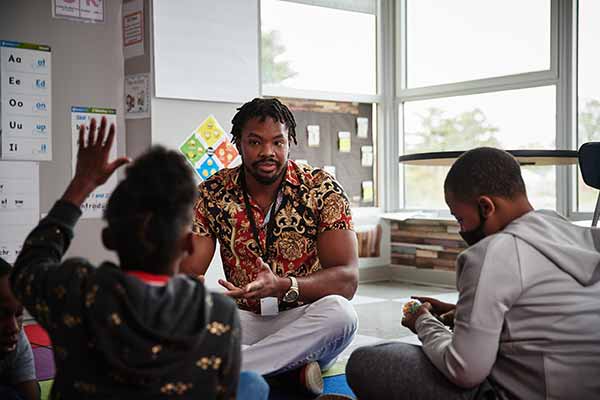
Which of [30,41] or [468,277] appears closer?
[468,277]

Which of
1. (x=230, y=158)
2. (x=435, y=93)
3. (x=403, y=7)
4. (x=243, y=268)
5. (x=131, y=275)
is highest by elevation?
(x=403, y=7)

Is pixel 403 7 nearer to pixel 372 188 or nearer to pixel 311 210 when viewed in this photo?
pixel 372 188

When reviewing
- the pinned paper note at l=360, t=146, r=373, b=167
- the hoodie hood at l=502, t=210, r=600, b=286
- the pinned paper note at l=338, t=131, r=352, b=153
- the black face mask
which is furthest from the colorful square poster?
the hoodie hood at l=502, t=210, r=600, b=286

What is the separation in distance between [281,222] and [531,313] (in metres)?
1.03

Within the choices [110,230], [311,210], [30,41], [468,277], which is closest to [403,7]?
[30,41]

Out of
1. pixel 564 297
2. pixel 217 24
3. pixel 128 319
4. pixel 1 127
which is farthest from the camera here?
pixel 217 24

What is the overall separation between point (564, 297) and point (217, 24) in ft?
9.52

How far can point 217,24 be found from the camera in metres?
4.04

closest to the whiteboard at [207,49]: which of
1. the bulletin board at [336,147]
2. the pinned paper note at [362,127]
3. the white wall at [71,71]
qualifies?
the white wall at [71,71]

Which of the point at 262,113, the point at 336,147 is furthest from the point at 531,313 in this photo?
the point at 336,147

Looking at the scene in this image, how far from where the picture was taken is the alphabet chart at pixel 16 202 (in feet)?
12.0

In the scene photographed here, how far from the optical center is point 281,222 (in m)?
2.45

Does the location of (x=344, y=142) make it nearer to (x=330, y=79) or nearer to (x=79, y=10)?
(x=330, y=79)

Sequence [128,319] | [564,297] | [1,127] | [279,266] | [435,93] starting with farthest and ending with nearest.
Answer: [435,93]
[1,127]
[279,266]
[564,297]
[128,319]
